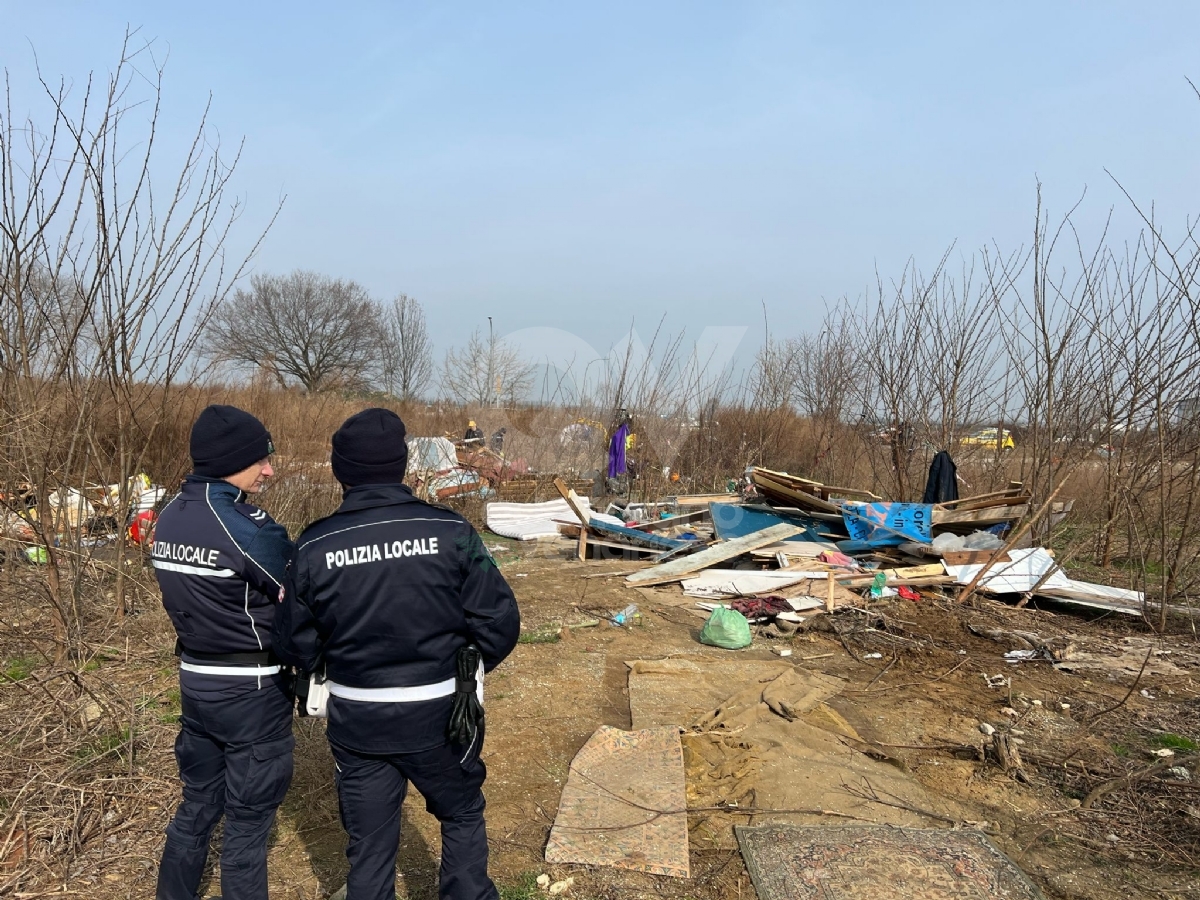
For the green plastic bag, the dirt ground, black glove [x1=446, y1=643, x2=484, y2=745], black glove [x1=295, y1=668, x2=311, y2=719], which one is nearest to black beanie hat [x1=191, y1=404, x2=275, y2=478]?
black glove [x1=295, y1=668, x2=311, y2=719]

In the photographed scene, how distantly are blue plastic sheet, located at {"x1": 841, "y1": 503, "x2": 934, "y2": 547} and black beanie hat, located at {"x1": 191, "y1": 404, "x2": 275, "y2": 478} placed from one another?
755cm

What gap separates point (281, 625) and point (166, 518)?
2.16 feet

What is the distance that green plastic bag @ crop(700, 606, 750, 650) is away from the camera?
6.28 metres

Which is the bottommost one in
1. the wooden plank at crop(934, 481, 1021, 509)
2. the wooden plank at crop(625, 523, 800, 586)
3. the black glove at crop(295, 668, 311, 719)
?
the wooden plank at crop(625, 523, 800, 586)

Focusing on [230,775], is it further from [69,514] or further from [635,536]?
[635,536]

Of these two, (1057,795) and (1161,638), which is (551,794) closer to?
(1057,795)

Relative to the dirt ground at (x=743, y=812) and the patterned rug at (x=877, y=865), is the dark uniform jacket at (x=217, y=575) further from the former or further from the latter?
the patterned rug at (x=877, y=865)

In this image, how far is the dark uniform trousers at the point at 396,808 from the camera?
2.17 meters

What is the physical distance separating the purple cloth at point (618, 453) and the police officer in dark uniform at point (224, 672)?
34.8ft

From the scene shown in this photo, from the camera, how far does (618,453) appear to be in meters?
13.1

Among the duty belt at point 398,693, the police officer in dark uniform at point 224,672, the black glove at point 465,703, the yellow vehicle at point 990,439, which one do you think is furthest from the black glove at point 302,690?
the yellow vehicle at point 990,439

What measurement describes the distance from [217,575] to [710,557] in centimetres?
677

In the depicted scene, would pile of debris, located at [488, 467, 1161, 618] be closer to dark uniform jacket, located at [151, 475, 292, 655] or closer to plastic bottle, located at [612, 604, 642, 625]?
plastic bottle, located at [612, 604, 642, 625]

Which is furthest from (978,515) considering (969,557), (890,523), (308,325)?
(308,325)
